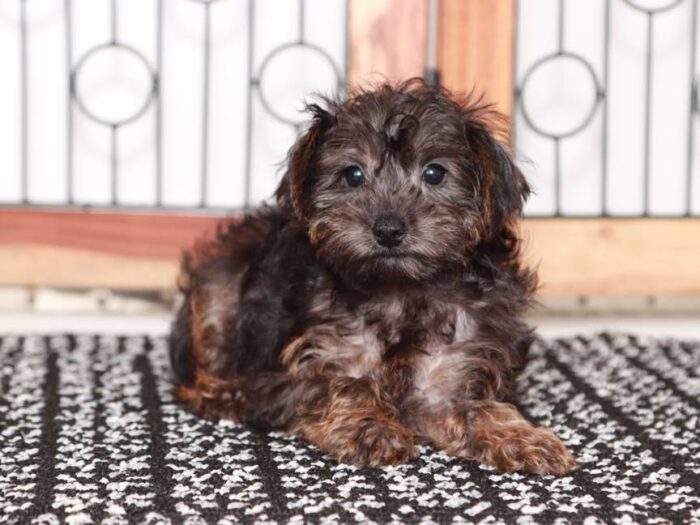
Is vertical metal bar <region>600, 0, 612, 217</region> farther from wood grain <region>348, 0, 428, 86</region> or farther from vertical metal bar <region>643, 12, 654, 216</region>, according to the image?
wood grain <region>348, 0, 428, 86</region>

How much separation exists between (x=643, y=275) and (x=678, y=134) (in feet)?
1.98

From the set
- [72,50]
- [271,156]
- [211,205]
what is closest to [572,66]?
[271,156]

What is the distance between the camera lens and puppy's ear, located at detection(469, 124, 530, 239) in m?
2.57

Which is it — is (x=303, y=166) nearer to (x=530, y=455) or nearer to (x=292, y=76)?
(x=530, y=455)

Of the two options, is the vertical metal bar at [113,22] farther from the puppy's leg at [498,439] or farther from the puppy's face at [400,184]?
the puppy's leg at [498,439]

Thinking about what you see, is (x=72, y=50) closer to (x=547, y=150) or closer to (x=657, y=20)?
(x=547, y=150)

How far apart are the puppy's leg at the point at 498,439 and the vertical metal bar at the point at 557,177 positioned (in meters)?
1.93

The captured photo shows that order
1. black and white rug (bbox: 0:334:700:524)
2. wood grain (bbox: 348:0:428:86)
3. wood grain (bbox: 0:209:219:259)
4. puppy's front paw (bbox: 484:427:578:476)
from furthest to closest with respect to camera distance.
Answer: wood grain (bbox: 0:209:219:259) < wood grain (bbox: 348:0:428:86) < puppy's front paw (bbox: 484:427:578:476) < black and white rug (bbox: 0:334:700:524)

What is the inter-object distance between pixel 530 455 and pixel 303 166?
2.83ft

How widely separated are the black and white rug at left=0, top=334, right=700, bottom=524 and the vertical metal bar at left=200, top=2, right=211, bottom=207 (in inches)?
44.0

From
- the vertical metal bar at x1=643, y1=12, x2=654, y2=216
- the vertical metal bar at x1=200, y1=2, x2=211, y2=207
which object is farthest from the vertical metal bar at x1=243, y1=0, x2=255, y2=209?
the vertical metal bar at x1=643, y1=12, x2=654, y2=216

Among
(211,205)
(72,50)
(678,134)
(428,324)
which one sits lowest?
(428,324)

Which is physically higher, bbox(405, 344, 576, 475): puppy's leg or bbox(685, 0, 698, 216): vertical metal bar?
bbox(685, 0, 698, 216): vertical metal bar

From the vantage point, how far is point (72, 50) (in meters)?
4.28
